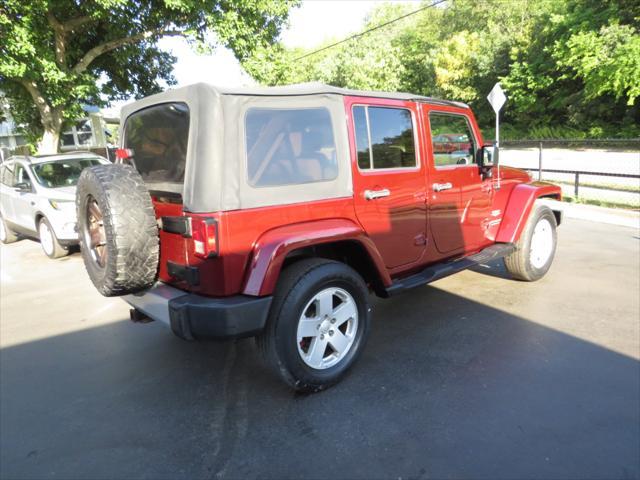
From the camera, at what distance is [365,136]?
3.27m

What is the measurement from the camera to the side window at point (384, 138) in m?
3.24

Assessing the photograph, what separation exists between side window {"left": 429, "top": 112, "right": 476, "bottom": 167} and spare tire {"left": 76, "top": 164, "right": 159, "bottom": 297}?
240cm

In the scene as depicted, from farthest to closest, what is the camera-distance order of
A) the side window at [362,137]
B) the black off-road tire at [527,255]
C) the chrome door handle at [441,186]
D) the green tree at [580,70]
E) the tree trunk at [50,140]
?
the green tree at [580,70]
the tree trunk at [50,140]
the black off-road tire at [527,255]
the chrome door handle at [441,186]
the side window at [362,137]

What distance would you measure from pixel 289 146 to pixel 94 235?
5.07ft

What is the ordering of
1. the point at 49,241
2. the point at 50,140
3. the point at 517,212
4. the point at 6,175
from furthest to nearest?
the point at 50,140 → the point at 6,175 → the point at 49,241 → the point at 517,212

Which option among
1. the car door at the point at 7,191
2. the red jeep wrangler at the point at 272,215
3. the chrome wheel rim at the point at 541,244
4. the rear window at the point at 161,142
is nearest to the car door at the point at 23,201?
the car door at the point at 7,191

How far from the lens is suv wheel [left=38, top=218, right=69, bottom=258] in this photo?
6.61 m

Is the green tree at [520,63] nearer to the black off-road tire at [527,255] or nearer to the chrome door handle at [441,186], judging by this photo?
the black off-road tire at [527,255]

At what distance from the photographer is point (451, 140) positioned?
407 cm

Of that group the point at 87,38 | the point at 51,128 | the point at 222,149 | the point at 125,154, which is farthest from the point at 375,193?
the point at 87,38

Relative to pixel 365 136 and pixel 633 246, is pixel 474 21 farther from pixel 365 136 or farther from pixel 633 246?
pixel 365 136

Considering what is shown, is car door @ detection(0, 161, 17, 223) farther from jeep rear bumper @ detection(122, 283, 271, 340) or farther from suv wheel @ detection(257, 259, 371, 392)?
suv wheel @ detection(257, 259, 371, 392)

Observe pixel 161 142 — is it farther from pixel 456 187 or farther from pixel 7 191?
pixel 7 191

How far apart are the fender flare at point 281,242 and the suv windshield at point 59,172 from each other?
5759 mm
